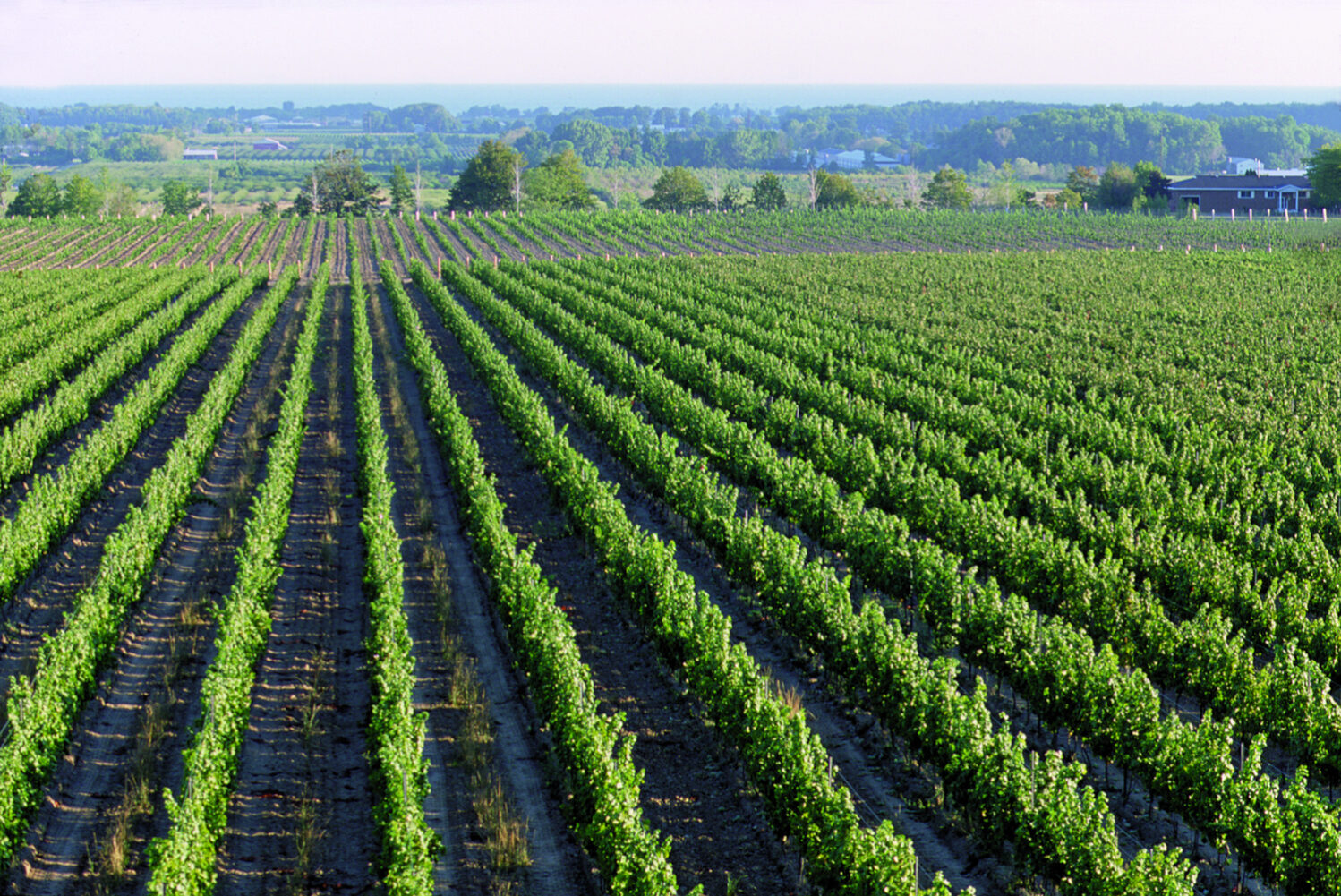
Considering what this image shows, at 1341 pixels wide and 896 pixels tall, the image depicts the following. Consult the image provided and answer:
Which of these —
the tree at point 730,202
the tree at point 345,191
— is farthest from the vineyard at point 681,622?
the tree at point 345,191

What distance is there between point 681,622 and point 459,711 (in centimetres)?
366

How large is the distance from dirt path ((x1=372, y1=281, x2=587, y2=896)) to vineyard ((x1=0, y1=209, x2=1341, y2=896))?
2.9 inches

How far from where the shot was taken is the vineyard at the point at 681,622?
14031 mm

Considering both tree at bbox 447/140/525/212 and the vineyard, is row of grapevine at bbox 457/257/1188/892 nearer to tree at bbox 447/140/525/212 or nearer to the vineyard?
the vineyard

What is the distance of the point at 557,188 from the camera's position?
136m

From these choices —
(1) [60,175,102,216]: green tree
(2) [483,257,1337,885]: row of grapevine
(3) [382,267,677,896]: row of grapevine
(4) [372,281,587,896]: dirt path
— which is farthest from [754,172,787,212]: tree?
(3) [382,267,677,896]: row of grapevine

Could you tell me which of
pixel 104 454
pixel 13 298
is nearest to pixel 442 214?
pixel 13 298

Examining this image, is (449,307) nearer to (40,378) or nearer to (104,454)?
(40,378)

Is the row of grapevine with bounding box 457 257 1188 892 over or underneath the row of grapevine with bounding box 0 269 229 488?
underneath

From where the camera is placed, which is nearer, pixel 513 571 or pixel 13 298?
pixel 513 571

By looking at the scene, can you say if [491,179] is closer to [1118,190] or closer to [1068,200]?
[1068,200]

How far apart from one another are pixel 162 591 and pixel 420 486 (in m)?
7.80

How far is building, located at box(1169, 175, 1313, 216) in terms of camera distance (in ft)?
371

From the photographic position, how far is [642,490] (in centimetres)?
2839
